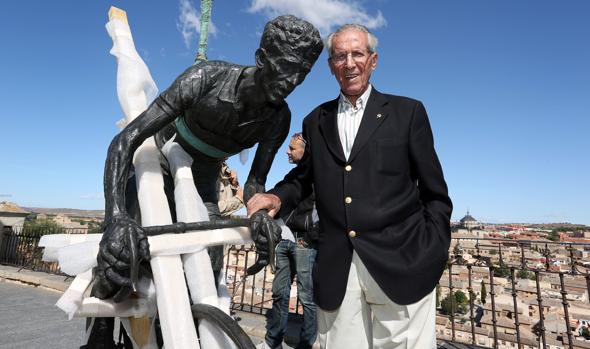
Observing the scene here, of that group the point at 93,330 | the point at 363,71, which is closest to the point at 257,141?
the point at 363,71

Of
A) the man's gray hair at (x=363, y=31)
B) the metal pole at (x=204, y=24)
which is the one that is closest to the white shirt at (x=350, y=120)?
the man's gray hair at (x=363, y=31)

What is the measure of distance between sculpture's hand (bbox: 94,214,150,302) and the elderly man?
50cm

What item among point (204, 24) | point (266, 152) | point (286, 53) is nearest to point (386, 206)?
point (266, 152)

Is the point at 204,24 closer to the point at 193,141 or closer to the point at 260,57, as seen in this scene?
the point at 193,141

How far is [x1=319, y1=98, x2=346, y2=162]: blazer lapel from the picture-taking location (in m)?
1.69

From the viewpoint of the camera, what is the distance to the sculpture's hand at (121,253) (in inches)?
44.3

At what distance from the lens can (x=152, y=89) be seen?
1971mm

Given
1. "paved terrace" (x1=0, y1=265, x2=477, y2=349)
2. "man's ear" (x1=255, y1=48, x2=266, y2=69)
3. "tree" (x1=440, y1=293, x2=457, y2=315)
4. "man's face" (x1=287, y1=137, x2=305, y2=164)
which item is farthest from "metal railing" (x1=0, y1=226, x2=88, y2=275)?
"man's ear" (x1=255, y1=48, x2=266, y2=69)

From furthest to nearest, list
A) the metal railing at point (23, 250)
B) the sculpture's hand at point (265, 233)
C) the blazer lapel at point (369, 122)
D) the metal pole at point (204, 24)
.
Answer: the metal railing at point (23, 250)
the metal pole at point (204, 24)
the blazer lapel at point (369, 122)
the sculpture's hand at point (265, 233)

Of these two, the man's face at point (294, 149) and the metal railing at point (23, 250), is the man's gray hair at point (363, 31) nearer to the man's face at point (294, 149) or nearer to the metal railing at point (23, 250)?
the man's face at point (294, 149)

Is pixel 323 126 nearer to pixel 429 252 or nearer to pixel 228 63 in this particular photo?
pixel 228 63

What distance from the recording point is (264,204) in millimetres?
1563

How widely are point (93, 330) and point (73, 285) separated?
719mm

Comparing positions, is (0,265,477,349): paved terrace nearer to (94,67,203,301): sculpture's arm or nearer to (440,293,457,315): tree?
(440,293,457,315): tree
